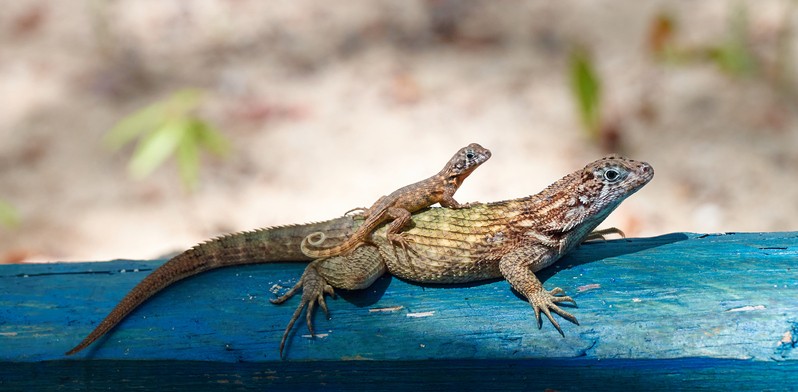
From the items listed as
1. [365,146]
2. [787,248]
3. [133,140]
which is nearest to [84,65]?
[133,140]

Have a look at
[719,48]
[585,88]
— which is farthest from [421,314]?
[719,48]

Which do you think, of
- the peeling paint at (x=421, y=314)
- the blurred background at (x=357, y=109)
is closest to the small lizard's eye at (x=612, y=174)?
the peeling paint at (x=421, y=314)

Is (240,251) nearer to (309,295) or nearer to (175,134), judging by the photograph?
(309,295)

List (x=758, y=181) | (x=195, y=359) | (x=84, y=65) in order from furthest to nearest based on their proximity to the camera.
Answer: (x=84, y=65)
(x=758, y=181)
(x=195, y=359)

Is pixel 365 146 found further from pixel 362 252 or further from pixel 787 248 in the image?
pixel 787 248

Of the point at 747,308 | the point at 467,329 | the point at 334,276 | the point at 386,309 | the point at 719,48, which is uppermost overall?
the point at 719,48
